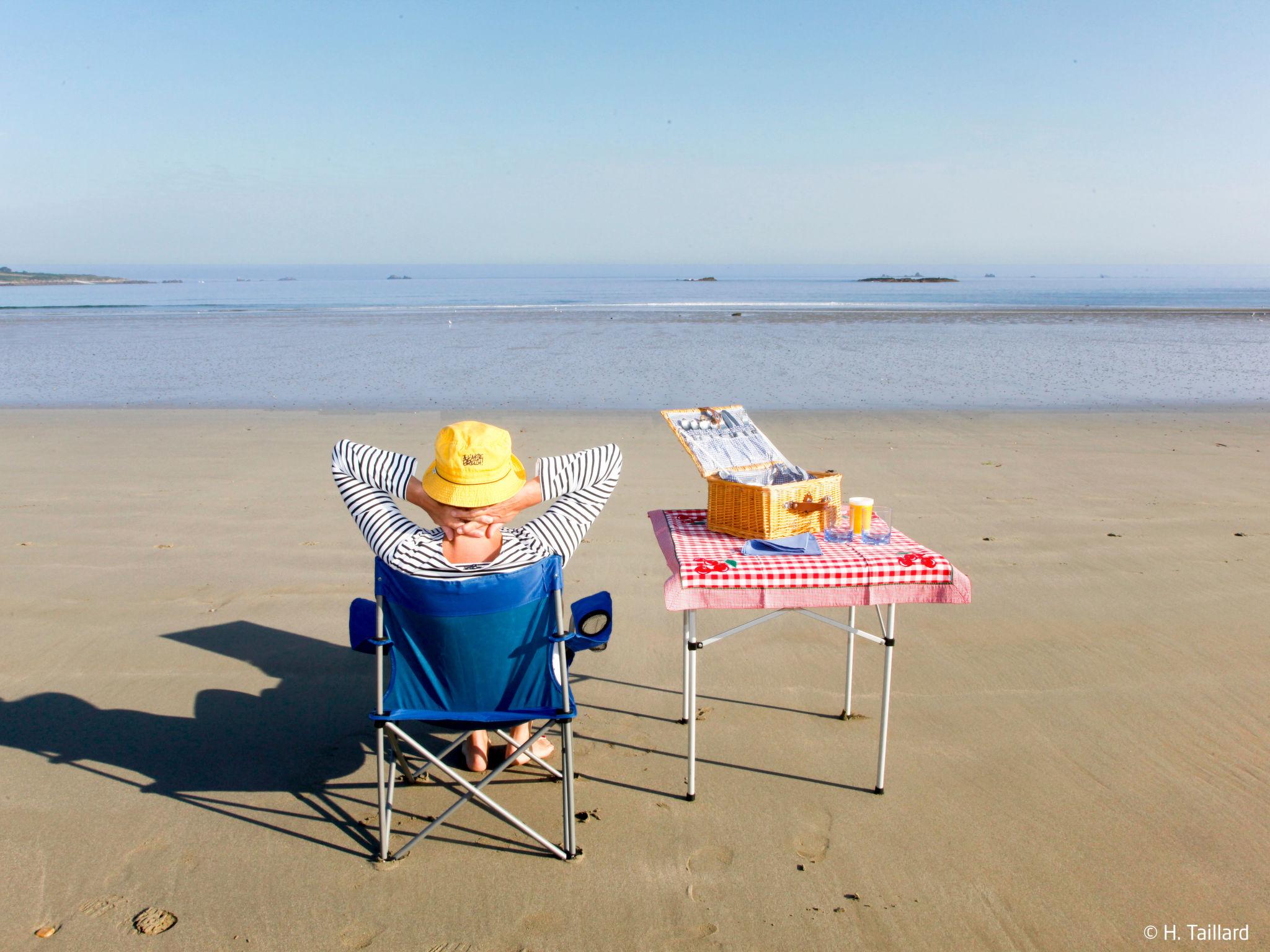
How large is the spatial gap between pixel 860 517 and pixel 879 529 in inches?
4.8

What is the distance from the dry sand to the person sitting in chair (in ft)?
3.02

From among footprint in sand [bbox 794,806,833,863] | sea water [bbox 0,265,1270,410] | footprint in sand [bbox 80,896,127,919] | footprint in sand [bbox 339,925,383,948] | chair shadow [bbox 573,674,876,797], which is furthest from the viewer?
sea water [bbox 0,265,1270,410]

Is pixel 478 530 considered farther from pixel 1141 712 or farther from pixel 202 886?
pixel 1141 712

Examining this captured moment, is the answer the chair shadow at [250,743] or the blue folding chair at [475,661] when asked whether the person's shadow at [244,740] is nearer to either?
the chair shadow at [250,743]

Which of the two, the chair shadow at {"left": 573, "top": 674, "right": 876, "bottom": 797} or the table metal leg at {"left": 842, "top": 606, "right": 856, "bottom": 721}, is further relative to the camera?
the table metal leg at {"left": 842, "top": 606, "right": 856, "bottom": 721}

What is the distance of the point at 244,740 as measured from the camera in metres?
3.62

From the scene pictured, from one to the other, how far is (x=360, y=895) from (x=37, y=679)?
2.33 m

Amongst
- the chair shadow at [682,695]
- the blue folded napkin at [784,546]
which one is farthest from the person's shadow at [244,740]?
the blue folded napkin at [784,546]

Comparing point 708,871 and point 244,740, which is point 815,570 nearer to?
point 708,871

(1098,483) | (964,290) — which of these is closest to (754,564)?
(1098,483)

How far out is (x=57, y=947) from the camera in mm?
2480

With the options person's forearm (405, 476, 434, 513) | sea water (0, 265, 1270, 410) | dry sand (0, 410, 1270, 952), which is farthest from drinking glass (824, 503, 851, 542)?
sea water (0, 265, 1270, 410)

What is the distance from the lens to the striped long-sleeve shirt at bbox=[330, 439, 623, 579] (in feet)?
9.77

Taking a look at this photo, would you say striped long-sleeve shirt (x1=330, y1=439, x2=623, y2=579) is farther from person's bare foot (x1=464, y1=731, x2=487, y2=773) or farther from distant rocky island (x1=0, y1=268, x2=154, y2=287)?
distant rocky island (x1=0, y1=268, x2=154, y2=287)
